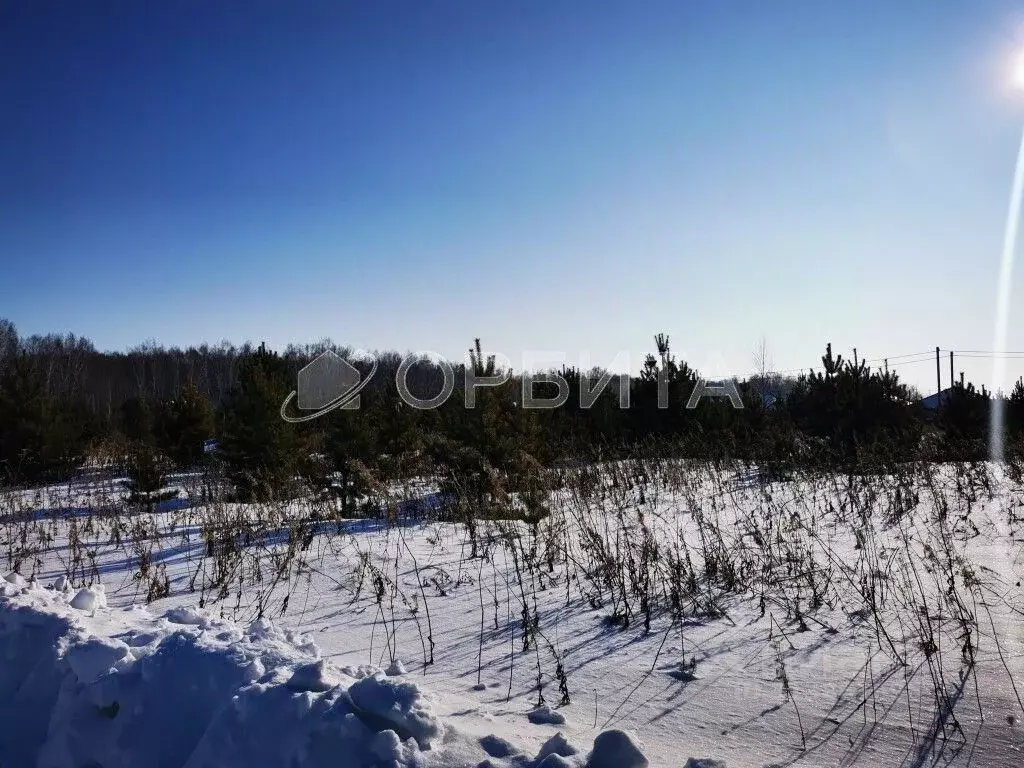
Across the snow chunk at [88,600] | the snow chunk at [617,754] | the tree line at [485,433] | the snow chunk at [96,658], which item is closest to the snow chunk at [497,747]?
the snow chunk at [617,754]

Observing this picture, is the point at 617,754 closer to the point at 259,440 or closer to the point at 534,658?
the point at 534,658

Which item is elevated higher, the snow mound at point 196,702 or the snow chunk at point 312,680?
the snow chunk at point 312,680

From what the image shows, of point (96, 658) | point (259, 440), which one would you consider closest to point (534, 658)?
point (96, 658)

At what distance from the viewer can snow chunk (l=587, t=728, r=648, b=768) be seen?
2090mm

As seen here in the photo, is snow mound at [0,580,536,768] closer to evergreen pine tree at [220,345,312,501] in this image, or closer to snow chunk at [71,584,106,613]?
snow chunk at [71,584,106,613]

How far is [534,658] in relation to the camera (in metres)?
3.42

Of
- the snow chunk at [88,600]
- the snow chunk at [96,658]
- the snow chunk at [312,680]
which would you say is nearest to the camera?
the snow chunk at [312,680]

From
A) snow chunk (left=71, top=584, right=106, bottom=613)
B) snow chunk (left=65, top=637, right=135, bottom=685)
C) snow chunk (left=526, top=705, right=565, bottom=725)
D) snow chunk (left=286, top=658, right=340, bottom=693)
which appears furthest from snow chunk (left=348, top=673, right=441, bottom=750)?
snow chunk (left=71, top=584, right=106, bottom=613)

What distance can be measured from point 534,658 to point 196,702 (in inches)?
65.2

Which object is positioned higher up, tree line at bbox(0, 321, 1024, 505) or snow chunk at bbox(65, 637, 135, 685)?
tree line at bbox(0, 321, 1024, 505)

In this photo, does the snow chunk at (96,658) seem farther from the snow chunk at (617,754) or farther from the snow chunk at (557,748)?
the snow chunk at (617,754)

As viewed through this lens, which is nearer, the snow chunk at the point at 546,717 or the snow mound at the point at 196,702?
the snow mound at the point at 196,702

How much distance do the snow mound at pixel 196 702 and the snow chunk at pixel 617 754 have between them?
315 millimetres

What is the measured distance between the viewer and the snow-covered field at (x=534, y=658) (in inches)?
92.5
